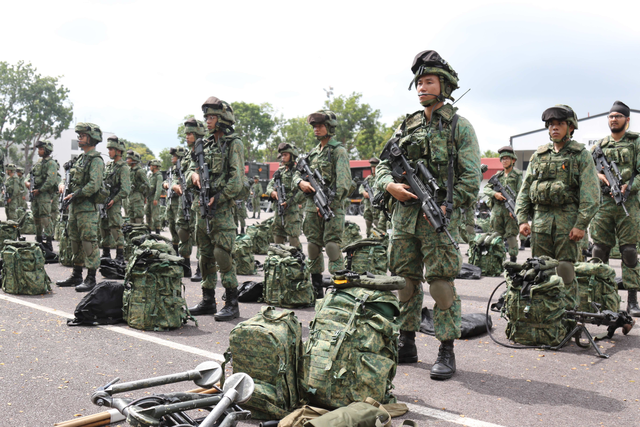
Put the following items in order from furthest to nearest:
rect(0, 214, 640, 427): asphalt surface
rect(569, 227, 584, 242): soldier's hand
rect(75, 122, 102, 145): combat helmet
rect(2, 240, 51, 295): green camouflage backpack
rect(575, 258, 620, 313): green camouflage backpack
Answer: rect(75, 122, 102, 145): combat helmet < rect(2, 240, 51, 295): green camouflage backpack < rect(575, 258, 620, 313): green camouflage backpack < rect(569, 227, 584, 242): soldier's hand < rect(0, 214, 640, 427): asphalt surface

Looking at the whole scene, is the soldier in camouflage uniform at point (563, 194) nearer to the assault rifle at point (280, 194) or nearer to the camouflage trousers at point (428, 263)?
the camouflage trousers at point (428, 263)

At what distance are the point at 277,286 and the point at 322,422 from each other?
13.9ft

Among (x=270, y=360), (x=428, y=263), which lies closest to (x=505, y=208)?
(x=428, y=263)

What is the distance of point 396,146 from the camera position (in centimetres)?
443

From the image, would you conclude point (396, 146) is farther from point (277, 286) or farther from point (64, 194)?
point (64, 194)

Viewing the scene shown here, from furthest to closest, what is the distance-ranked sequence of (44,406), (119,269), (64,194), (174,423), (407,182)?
(119,269) → (64,194) → (407,182) → (44,406) → (174,423)

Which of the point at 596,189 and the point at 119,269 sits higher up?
the point at 596,189

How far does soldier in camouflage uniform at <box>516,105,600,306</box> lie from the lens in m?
5.34

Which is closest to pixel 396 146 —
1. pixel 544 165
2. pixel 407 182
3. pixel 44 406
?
pixel 407 182

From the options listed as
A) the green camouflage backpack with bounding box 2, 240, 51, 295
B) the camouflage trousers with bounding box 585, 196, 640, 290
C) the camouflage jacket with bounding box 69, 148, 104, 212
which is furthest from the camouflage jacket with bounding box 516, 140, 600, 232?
the green camouflage backpack with bounding box 2, 240, 51, 295

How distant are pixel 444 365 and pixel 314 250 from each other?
10.8 feet

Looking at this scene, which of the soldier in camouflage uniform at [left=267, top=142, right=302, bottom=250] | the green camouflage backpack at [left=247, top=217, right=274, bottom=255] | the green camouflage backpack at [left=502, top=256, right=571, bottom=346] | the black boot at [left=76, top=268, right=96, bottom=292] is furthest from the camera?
the green camouflage backpack at [left=247, top=217, right=274, bottom=255]

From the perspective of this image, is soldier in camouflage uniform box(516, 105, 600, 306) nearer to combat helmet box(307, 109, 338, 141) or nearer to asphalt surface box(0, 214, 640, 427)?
asphalt surface box(0, 214, 640, 427)

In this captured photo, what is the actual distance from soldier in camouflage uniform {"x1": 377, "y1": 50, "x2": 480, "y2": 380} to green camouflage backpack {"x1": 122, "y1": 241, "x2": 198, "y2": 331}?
100 inches
